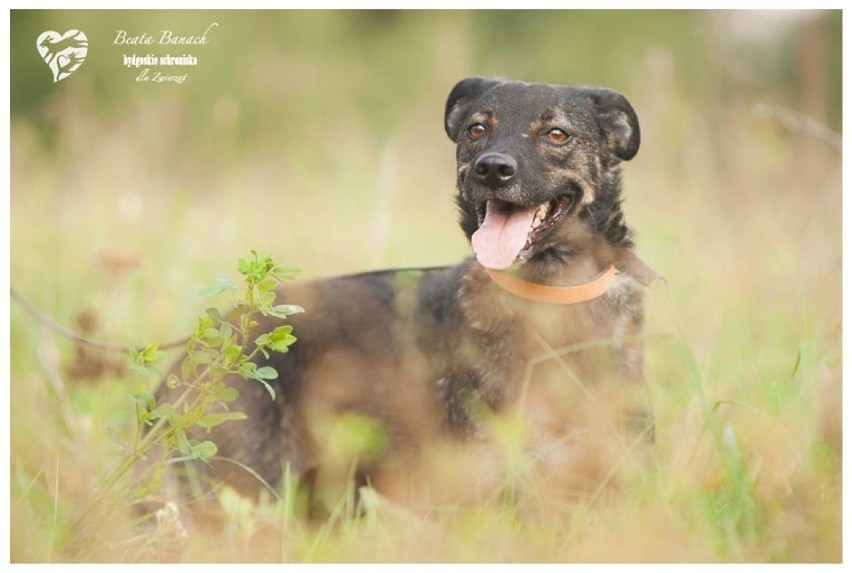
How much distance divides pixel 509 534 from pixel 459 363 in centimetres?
64

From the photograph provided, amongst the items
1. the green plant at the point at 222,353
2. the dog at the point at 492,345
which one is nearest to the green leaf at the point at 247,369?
the green plant at the point at 222,353

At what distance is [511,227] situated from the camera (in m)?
3.59

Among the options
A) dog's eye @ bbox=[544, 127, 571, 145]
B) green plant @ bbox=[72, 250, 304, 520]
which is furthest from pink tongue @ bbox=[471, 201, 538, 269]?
green plant @ bbox=[72, 250, 304, 520]

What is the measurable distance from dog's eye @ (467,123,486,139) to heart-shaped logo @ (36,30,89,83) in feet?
5.01

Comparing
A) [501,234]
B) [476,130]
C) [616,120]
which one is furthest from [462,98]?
[501,234]

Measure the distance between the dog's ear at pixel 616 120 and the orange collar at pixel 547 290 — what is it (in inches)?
20.1

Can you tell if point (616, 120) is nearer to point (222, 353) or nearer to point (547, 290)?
point (547, 290)

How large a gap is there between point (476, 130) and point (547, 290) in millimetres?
645

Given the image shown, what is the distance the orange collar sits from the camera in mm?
3711

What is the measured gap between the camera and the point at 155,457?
153 inches

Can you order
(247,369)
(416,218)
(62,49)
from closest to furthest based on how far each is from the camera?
(247,369) → (62,49) → (416,218)

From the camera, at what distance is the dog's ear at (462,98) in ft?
13.0

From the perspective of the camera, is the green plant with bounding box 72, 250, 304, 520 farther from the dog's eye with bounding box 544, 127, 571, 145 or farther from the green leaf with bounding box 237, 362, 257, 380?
the dog's eye with bounding box 544, 127, 571, 145

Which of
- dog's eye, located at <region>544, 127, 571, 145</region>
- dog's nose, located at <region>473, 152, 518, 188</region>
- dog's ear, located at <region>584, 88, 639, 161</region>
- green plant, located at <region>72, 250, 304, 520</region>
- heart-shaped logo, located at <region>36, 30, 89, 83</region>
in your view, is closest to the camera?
green plant, located at <region>72, 250, 304, 520</region>
